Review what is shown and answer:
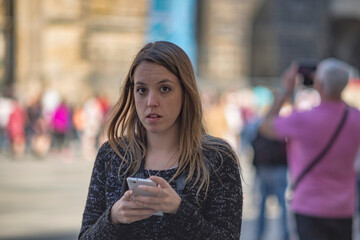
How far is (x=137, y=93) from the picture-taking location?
2.43 m

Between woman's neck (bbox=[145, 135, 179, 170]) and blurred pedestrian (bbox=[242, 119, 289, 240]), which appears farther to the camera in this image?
blurred pedestrian (bbox=[242, 119, 289, 240])

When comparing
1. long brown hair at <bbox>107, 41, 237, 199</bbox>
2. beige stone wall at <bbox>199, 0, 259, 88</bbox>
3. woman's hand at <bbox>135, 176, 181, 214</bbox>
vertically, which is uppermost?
long brown hair at <bbox>107, 41, 237, 199</bbox>

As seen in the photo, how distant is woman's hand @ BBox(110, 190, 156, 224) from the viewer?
7.09 ft

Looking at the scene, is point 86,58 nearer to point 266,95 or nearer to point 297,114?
point 266,95

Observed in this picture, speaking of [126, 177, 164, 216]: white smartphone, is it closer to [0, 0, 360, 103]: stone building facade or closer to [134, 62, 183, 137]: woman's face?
[134, 62, 183, 137]: woman's face

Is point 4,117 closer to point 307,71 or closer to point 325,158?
point 307,71

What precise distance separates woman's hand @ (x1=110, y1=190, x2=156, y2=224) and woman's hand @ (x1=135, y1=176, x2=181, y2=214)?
0.10ft

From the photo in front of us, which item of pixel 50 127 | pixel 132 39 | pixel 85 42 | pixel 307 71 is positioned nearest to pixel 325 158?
pixel 307 71

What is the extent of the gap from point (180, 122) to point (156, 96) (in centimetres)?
16

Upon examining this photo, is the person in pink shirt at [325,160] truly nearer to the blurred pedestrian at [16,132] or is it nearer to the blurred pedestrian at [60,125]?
the blurred pedestrian at [16,132]

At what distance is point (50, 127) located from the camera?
18562 mm

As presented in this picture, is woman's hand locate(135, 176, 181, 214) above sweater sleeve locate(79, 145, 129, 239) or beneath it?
above

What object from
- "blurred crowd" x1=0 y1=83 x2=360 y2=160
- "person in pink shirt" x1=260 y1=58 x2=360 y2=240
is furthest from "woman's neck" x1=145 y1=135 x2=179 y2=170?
"blurred crowd" x1=0 y1=83 x2=360 y2=160

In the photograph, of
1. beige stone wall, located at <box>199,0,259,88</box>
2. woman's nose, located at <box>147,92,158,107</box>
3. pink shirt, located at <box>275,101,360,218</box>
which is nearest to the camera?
woman's nose, located at <box>147,92,158,107</box>
